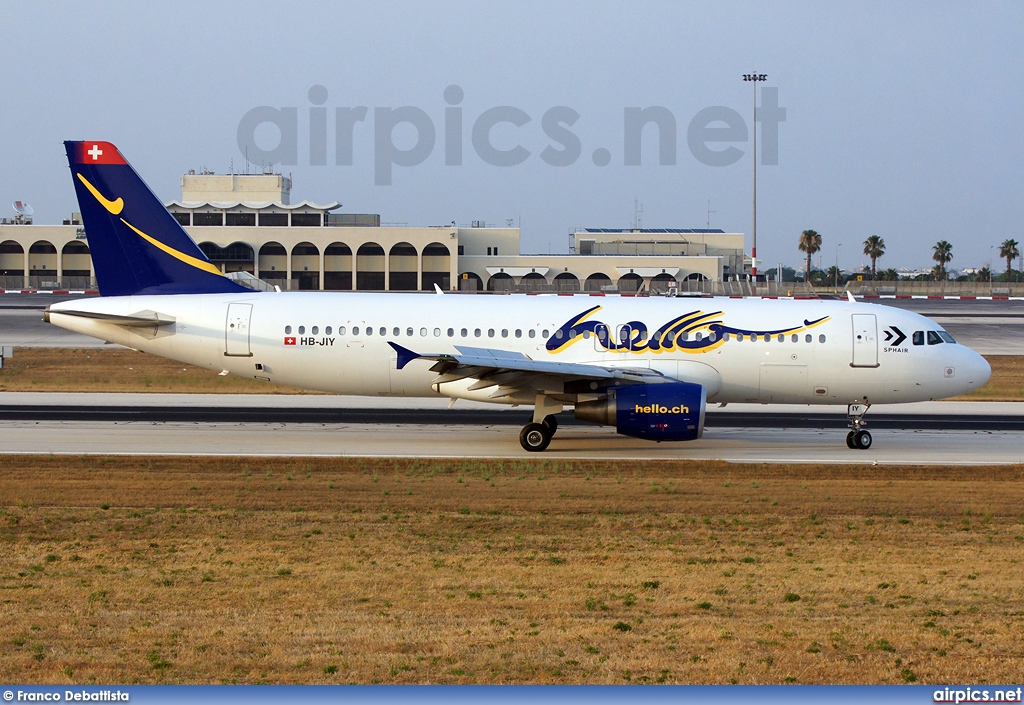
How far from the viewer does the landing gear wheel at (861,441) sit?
25.6m

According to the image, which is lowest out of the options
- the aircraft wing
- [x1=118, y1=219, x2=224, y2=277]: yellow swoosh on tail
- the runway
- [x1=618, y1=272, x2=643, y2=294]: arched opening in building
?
the runway

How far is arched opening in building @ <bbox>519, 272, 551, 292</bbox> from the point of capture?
294 ft

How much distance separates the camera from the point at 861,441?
1009 inches

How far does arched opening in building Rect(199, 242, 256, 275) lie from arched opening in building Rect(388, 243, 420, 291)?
12010mm

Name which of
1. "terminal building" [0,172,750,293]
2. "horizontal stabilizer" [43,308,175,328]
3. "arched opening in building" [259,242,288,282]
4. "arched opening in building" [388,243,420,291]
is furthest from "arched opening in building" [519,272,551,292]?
"horizontal stabilizer" [43,308,175,328]

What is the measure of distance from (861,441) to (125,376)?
2719cm

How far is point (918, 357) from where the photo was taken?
84.5ft

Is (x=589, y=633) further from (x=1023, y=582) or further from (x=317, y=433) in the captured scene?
(x=317, y=433)

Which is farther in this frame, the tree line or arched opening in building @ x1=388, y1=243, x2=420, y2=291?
the tree line

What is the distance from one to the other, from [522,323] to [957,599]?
14857mm

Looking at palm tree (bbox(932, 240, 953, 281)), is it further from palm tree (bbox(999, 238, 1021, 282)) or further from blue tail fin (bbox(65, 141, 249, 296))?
blue tail fin (bbox(65, 141, 249, 296))

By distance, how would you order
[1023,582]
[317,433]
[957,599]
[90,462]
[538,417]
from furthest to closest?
[317,433], [538,417], [90,462], [1023,582], [957,599]

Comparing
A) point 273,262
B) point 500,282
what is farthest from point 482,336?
point 500,282

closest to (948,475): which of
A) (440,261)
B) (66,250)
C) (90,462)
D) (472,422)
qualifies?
(472,422)
